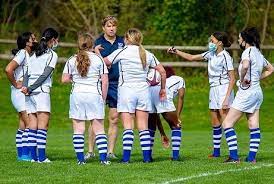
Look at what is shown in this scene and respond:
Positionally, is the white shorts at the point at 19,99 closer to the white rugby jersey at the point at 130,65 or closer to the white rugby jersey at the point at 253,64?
the white rugby jersey at the point at 130,65

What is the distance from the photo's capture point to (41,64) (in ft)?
56.2

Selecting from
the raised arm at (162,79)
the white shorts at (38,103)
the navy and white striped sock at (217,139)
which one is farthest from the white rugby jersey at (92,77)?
the navy and white striped sock at (217,139)

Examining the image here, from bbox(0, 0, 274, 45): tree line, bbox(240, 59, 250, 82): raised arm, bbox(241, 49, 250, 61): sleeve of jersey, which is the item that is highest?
bbox(0, 0, 274, 45): tree line

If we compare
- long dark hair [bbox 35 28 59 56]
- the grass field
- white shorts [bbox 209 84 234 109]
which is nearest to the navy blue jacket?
long dark hair [bbox 35 28 59 56]

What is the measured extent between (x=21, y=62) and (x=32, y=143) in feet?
4.62

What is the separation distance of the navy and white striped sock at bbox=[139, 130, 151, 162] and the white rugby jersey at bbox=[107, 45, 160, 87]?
774mm

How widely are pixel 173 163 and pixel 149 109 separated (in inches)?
36.7

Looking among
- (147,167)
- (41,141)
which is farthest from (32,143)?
(147,167)

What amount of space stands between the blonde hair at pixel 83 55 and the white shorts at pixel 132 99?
783 mm

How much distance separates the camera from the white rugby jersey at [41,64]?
17.1m

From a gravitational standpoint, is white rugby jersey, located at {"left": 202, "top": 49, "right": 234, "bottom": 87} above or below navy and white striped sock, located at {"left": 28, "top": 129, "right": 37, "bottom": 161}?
above

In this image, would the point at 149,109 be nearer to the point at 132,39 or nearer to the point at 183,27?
the point at 132,39

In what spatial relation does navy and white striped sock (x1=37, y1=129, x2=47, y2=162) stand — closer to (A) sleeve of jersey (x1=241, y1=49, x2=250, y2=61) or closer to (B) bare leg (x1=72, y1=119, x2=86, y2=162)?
(B) bare leg (x1=72, y1=119, x2=86, y2=162)

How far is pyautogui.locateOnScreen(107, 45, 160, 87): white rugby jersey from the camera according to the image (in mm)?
16797
